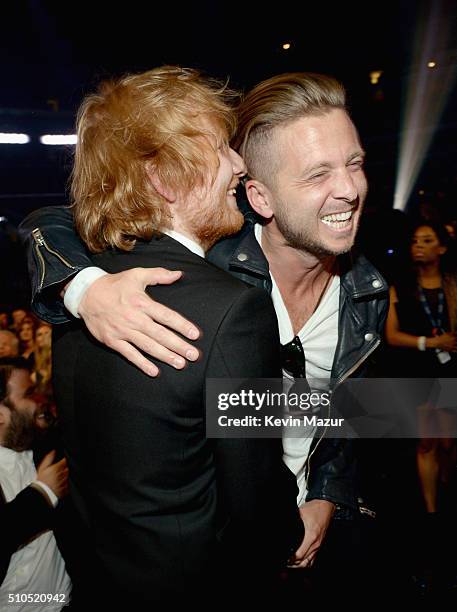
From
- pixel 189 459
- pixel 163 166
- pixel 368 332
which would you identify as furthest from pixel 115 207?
pixel 368 332

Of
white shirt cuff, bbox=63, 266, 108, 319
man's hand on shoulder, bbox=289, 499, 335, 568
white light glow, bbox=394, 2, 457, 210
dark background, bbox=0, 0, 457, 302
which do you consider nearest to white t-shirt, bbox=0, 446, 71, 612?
man's hand on shoulder, bbox=289, 499, 335, 568

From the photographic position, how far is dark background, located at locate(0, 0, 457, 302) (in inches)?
195

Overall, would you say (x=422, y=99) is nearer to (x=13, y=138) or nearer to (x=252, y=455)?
(x=13, y=138)

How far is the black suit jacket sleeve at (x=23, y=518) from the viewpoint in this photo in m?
1.74

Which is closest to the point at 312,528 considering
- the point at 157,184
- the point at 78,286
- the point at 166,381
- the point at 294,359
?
the point at 294,359

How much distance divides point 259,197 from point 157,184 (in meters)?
0.68

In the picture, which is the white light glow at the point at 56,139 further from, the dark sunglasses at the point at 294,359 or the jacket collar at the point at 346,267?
the dark sunglasses at the point at 294,359

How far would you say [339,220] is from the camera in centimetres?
170

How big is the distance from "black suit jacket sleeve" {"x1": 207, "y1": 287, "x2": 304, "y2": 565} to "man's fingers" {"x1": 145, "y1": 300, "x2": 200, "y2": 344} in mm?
48

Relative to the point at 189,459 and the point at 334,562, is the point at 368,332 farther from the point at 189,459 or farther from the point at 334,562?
the point at 189,459

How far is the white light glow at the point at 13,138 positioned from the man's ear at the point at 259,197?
7.99m

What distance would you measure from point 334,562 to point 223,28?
17.5ft

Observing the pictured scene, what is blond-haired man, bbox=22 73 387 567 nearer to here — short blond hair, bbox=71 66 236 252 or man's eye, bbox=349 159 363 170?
man's eye, bbox=349 159 363 170

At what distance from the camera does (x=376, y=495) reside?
11.8ft
